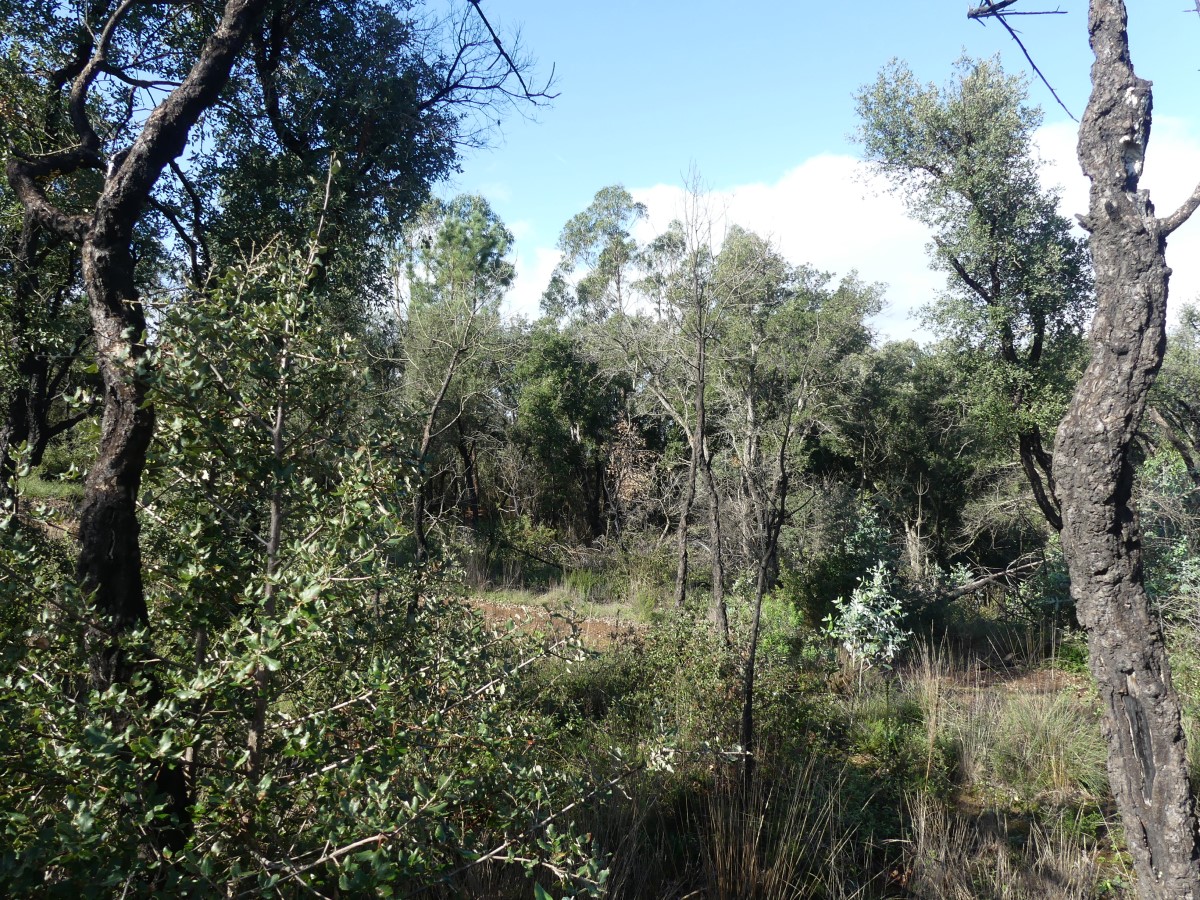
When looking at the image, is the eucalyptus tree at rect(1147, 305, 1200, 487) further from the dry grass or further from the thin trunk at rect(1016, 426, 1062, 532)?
the dry grass

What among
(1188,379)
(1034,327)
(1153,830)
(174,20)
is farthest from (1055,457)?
(1188,379)

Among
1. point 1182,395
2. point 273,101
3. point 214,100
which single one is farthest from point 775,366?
point 214,100

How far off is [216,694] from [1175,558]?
35.1 feet

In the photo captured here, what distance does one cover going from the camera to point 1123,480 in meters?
3.27

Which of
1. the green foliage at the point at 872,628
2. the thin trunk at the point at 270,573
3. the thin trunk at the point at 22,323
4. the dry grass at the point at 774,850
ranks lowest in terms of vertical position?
the dry grass at the point at 774,850

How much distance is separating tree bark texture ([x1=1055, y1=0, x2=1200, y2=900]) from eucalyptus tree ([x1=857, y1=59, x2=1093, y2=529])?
7734mm

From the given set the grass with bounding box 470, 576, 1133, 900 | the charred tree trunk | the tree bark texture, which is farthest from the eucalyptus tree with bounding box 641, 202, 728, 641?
the charred tree trunk

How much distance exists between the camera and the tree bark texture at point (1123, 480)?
9.98ft

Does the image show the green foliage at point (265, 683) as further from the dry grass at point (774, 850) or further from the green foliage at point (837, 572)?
the green foliage at point (837, 572)

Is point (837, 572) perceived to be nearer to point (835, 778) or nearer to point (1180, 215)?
point (835, 778)

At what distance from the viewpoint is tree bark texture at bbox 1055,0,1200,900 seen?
3.04 meters

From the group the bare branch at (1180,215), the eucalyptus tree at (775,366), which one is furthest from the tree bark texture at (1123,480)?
the eucalyptus tree at (775,366)

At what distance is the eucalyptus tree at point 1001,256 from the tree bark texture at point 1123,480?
25.4ft

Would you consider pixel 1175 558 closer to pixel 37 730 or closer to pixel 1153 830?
pixel 1153 830
